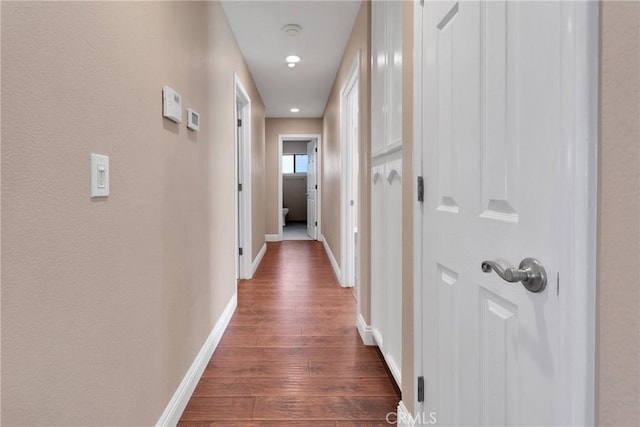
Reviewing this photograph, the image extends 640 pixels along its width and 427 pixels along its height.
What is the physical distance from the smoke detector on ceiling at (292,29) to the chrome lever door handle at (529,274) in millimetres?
2745

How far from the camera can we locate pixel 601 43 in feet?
1.84

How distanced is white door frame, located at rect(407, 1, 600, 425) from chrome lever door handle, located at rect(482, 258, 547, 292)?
0.05 m

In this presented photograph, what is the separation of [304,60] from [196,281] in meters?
2.65

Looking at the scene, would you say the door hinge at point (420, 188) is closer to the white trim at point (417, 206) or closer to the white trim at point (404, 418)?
the white trim at point (417, 206)

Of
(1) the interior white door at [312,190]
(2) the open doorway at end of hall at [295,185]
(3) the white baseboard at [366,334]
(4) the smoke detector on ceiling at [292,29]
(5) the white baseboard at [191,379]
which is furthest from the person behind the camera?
(2) the open doorway at end of hall at [295,185]

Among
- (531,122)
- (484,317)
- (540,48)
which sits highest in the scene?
(540,48)

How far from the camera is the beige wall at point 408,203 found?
4.56ft

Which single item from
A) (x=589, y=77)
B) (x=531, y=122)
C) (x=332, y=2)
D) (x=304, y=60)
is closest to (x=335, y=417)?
(x=531, y=122)

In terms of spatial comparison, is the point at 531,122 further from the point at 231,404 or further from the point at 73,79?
the point at 231,404

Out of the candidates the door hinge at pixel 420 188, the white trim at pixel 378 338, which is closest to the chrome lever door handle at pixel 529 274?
the door hinge at pixel 420 188

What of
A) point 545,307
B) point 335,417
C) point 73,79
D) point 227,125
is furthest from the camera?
point 227,125

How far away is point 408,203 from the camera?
4.74 feet

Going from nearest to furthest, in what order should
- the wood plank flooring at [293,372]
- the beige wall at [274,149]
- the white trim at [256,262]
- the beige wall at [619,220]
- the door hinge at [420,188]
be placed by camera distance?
the beige wall at [619,220], the door hinge at [420,188], the wood plank flooring at [293,372], the white trim at [256,262], the beige wall at [274,149]

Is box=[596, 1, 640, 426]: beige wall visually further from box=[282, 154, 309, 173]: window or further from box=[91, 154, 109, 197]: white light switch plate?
box=[282, 154, 309, 173]: window
